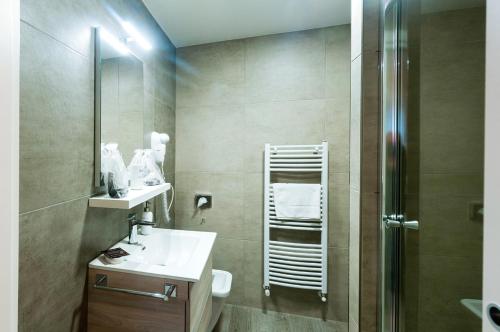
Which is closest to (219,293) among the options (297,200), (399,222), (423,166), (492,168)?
(297,200)

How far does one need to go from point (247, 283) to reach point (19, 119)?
1.87 metres

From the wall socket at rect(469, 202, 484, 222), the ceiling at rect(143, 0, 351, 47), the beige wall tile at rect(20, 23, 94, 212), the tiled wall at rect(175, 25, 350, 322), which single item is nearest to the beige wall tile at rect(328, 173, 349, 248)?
the tiled wall at rect(175, 25, 350, 322)

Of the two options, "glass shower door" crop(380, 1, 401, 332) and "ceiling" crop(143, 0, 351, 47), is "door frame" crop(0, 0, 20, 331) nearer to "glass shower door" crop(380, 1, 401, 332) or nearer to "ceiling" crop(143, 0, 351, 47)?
"ceiling" crop(143, 0, 351, 47)

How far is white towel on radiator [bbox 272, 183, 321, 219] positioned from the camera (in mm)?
1701

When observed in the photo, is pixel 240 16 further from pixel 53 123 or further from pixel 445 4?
pixel 53 123

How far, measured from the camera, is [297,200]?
1729 millimetres

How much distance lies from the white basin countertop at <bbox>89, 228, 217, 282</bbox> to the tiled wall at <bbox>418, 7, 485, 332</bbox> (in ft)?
3.43

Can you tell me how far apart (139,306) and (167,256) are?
0.37 m

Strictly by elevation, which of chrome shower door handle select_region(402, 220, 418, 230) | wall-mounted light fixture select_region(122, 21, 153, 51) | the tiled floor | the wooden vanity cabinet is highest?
wall-mounted light fixture select_region(122, 21, 153, 51)

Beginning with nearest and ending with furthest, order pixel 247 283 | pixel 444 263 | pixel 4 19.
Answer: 1. pixel 4 19
2. pixel 444 263
3. pixel 247 283

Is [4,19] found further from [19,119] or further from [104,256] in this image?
[104,256]

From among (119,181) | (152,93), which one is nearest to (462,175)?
(119,181)

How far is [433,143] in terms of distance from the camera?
94 cm

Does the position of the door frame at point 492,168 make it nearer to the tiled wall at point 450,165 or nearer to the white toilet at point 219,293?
the tiled wall at point 450,165
